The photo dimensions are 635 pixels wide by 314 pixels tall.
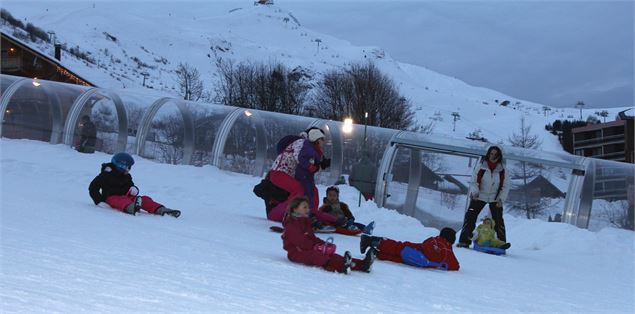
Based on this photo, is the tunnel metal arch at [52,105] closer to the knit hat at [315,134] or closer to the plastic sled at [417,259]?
the knit hat at [315,134]

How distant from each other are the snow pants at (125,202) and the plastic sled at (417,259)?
11.7 feet

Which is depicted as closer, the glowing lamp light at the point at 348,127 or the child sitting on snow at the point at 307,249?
the child sitting on snow at the point at 307,249

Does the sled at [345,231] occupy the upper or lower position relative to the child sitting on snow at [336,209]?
lower

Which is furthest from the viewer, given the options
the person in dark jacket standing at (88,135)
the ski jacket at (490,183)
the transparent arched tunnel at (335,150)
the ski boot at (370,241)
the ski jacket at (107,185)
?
the person in dark jacket standing at (88,135)

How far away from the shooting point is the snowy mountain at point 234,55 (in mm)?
73250

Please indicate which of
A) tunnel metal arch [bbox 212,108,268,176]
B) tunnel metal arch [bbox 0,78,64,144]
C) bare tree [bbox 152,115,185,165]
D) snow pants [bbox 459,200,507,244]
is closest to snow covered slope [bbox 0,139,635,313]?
snow pants [bbox 459,200,507,244]

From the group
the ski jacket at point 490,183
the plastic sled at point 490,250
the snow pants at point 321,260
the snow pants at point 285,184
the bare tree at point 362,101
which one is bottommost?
the plastic sled at point 490,250

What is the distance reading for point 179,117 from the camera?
16.4 m

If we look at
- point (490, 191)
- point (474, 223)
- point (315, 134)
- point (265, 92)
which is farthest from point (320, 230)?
point (265, 92)

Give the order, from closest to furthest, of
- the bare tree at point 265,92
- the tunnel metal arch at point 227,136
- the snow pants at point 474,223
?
the snow pants at point 474,223 → the tunnel metal arch at point 227,136 → the bare tree at point 265,92

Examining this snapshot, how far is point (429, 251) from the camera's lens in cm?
731

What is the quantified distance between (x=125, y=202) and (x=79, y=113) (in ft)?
26.0

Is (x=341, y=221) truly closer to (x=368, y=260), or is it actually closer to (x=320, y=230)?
(x=320, y=230)

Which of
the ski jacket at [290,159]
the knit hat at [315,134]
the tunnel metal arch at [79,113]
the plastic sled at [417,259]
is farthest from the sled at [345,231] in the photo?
the tunnel metal arch at [79,113]
